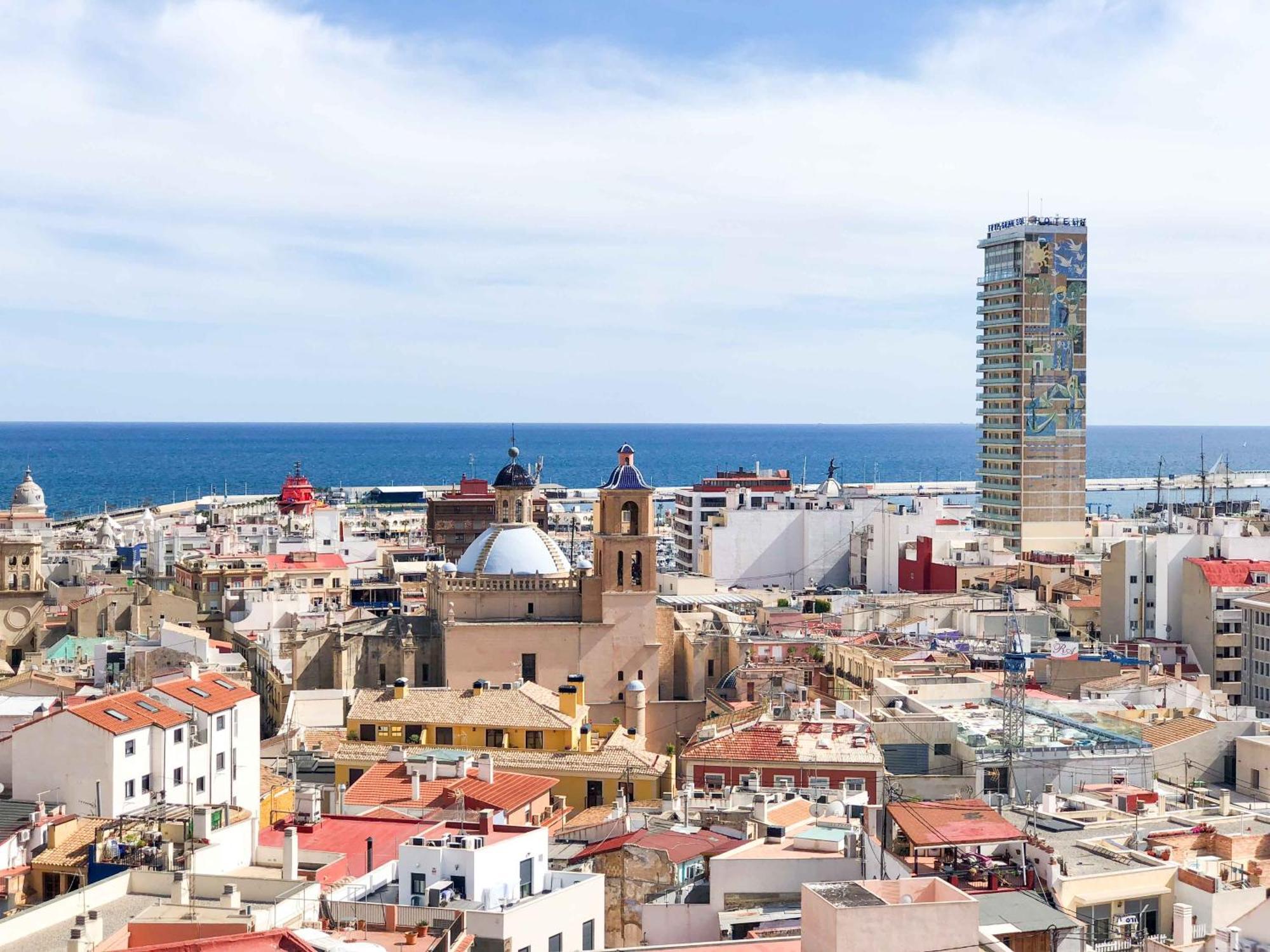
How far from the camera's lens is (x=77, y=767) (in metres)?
26.6

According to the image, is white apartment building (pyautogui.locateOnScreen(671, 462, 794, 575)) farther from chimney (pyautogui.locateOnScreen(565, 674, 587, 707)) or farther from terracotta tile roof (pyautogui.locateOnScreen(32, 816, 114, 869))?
terracotta tile roof (pyautogui.locateOnScreen(32, 816, 114, 869))

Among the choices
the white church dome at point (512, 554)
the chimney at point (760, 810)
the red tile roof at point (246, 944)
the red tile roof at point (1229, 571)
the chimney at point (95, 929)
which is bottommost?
the chimney at point (760, 810)

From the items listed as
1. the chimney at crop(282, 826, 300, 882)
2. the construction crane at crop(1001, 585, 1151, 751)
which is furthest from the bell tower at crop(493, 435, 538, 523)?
the chimney at crop(282, 826, 300, 882)

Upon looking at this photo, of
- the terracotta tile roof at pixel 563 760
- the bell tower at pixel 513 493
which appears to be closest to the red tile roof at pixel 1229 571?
the bell tower at pixel 513 493

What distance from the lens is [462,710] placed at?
3859cm

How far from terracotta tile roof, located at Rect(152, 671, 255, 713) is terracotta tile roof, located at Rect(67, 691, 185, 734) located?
58 centimetres

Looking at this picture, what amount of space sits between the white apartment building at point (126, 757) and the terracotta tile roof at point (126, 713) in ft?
0.06

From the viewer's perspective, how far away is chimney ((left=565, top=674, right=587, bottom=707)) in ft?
136

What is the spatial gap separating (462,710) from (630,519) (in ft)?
41.9

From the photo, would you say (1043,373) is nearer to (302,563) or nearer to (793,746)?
(302,563)

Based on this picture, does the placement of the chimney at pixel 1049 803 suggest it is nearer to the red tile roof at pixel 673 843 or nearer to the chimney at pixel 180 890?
the red tile roof at pixel 673 843

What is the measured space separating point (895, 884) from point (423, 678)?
33.2 meters

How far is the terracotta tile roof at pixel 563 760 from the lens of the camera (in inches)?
1357

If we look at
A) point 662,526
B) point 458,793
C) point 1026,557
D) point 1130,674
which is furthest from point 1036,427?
point 458,793
